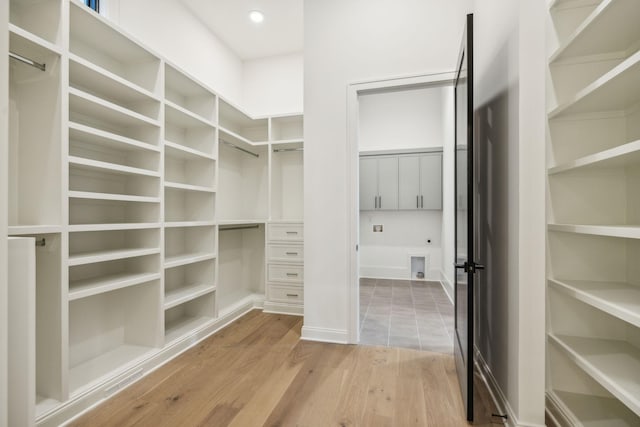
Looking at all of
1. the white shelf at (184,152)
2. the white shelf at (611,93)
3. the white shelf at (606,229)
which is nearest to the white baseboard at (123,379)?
the white shelf at (184,152)

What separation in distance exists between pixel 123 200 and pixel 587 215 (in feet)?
9.20

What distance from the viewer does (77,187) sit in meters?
2.04

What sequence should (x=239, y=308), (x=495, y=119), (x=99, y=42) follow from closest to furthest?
(x=495, y=119)
(x=99, y=42)
(x=239, y=308)

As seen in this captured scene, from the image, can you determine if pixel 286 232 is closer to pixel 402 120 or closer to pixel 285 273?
pixel 285 273

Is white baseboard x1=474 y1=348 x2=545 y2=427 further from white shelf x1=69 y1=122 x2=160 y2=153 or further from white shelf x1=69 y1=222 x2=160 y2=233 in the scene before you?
white shelf x1=69 y1=122 x2=160 y2=153

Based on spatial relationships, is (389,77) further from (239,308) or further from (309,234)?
(239,308)

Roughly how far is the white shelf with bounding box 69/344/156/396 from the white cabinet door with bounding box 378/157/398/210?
4.19 m

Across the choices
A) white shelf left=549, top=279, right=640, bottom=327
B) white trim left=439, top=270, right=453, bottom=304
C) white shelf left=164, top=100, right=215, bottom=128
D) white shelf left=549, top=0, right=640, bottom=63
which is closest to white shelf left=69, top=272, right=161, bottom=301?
white shelf left=164, top=100, right=215, bottom=128

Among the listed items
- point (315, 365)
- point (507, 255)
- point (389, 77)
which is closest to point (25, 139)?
point (315, 365)

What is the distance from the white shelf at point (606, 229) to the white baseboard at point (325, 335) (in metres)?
1.84

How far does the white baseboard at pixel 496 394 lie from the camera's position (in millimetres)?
1500

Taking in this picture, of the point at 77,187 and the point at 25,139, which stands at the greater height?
the point at 25,139

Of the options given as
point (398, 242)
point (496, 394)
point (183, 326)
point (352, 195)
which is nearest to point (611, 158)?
point (496, 394)

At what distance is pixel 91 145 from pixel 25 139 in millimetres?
432
